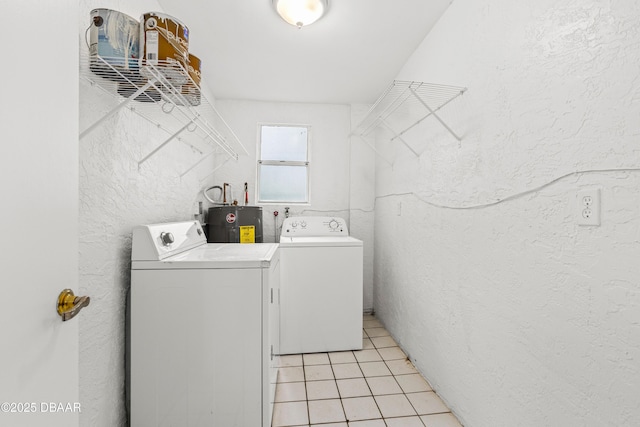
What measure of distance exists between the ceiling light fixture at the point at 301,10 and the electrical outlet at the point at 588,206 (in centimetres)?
159

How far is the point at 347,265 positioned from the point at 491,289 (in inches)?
49.1

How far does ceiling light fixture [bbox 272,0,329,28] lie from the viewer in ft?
5.41

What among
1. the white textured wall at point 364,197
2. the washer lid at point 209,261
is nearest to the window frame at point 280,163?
the white textured wall at point 364,197

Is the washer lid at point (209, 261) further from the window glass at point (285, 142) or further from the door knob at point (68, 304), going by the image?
the window glass at point (285, 142)

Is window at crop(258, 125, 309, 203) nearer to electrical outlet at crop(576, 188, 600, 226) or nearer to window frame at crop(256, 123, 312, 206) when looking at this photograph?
window frame at crop(256, 123, 312, 206)

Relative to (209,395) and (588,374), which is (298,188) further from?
(588,374)

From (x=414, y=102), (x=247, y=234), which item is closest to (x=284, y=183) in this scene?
(x=247, y=234)

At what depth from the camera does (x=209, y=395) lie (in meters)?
1.46

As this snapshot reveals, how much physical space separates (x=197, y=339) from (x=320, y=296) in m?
1.19

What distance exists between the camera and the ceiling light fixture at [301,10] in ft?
5.41

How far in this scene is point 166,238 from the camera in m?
1.57

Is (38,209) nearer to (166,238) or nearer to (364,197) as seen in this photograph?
(166,238)

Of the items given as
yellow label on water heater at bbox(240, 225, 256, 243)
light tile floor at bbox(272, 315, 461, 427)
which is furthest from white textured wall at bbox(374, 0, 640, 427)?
yellow label on water heater at bbox(240, 225, 256, 243)

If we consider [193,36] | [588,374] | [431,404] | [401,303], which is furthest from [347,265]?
[193,36]
